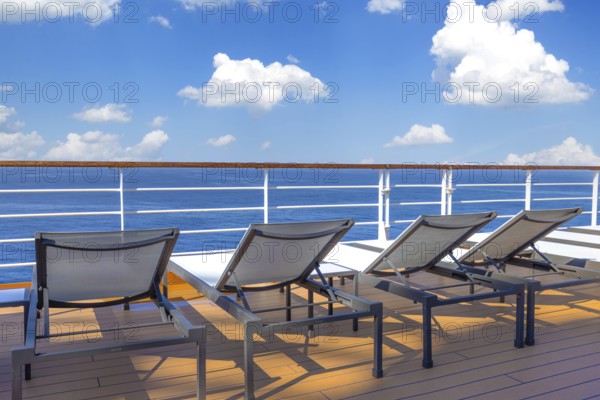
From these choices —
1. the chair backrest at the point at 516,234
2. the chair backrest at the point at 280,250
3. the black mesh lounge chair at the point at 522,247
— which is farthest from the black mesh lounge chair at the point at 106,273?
the chair backrest at the point at 516,234

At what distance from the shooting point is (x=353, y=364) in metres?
2.56

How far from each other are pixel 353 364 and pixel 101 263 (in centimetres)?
120

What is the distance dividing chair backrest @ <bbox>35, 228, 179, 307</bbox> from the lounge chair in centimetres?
98

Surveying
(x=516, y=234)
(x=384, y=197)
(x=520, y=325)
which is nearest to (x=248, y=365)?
(x=520, y=325)

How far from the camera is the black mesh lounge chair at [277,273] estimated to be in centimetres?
230

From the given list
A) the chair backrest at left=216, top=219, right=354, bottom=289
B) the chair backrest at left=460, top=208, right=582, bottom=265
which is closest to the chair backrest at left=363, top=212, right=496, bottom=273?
the chair backrest at left=460, top=208, right=582, bottom=265

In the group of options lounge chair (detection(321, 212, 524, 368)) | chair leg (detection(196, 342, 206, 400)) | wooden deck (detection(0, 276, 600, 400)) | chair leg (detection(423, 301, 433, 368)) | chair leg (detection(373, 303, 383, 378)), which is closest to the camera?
chair leg (detection(196, 342, 206, 400))

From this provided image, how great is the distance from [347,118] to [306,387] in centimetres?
3337

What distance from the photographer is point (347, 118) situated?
35.0 metres

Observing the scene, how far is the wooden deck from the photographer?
224 cm

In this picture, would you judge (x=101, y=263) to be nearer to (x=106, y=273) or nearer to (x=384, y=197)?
(x=106, y=273)

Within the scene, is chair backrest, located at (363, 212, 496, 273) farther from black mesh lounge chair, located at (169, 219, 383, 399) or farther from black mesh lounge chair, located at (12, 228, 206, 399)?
black mesh lounge chair, located at (12, 228, 206, 399)

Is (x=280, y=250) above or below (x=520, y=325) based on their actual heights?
above

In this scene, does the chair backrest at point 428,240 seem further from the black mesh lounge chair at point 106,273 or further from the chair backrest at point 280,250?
the black mesh lounge chair at point 106,273
